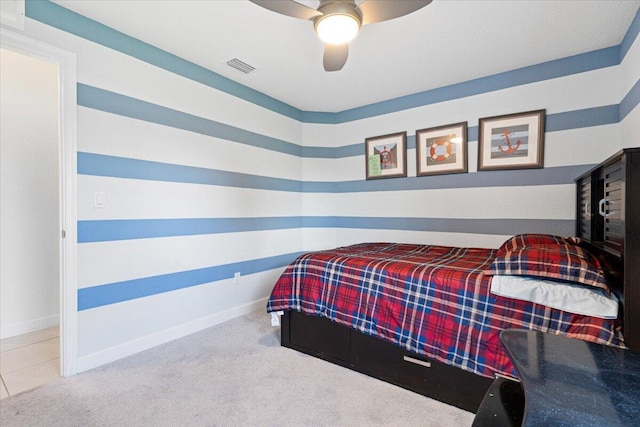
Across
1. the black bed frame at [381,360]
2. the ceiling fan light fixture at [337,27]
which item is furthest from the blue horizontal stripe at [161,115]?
the black bed frame at [381,360]

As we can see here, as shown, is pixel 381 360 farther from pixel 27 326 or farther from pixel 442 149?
pixel 27 326

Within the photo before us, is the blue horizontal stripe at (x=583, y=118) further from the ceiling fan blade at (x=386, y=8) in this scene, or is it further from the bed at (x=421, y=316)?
the ceiling fan blade at (x=386, y=8)

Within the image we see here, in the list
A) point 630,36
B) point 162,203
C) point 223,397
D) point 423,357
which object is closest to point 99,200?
point 162,203

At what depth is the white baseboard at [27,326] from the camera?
2.67m

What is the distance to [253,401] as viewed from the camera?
5.91 ft

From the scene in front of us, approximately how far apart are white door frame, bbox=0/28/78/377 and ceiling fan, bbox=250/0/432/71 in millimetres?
1423

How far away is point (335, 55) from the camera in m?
2.11

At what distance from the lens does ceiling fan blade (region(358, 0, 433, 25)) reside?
5.32 feet

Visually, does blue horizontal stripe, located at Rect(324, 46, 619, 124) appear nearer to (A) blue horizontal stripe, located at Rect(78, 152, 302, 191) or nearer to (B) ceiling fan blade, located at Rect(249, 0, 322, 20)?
(A) blue horizontal stripe, located at Rect(78, 152, 302, 191)

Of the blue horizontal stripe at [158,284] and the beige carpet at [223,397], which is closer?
the beige carpet at [223,397]

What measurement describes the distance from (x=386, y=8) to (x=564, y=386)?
6.00 ft

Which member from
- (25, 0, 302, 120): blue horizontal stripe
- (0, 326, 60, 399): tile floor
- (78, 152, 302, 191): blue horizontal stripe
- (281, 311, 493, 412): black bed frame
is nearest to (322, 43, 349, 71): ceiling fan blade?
(25, 0, 302, 120): blue horizontal stripe

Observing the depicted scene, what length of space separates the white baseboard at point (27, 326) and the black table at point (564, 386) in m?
3.67

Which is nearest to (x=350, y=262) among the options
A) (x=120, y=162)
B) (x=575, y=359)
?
(x=575, y=359)
